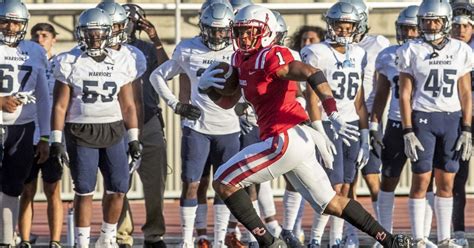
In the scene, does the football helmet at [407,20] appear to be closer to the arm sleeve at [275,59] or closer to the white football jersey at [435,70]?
the white football jersey at [435,70]

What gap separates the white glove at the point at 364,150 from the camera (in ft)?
38.8

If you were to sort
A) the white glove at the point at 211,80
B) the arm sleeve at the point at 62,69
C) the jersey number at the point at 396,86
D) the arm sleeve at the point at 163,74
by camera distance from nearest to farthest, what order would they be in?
the white glove at the point at 211,80 < the arm sleeve at the point at 62,69 < the arm sleeve at the point at 163,74 < the jersey number at the point at 396,86

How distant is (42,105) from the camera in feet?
38.7

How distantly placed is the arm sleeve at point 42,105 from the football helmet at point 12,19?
0.94 feet

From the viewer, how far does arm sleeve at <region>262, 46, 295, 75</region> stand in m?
9.98

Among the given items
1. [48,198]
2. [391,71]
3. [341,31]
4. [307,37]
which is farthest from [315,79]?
[307,37]

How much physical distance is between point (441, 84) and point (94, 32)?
244 cm

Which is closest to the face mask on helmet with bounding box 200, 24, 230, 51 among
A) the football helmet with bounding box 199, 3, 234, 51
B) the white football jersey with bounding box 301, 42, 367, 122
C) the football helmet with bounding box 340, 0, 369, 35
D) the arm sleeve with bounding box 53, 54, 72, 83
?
the football helmet with bounding box 199, 3, 234, 51

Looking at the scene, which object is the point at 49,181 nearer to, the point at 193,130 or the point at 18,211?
the point at 18,211

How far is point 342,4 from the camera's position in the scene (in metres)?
11.9

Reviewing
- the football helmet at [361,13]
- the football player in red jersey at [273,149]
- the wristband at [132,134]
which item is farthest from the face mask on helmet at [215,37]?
the football player in red jersey at [273,149]

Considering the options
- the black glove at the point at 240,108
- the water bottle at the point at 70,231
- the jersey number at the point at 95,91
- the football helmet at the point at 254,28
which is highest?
the football helmet at the point at 254,28

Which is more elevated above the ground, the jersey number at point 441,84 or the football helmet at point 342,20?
the football helmet at point 342,20

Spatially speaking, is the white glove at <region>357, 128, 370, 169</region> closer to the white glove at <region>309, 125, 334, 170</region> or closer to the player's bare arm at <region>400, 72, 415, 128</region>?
the player's bare arm at <region>400, 72, 415, 128</region>
